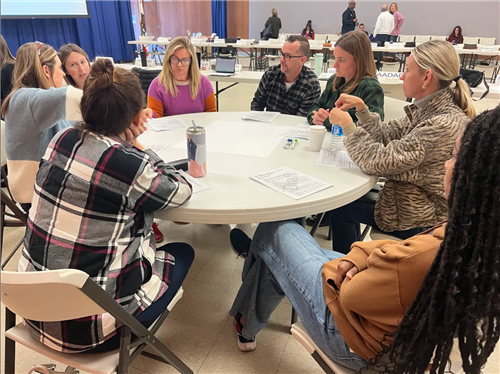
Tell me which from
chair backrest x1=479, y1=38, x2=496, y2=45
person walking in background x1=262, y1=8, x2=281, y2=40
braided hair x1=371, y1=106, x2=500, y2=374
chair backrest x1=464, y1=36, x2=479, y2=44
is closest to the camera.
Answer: braided hair x1=371, y1=106, x2=500, y2=374

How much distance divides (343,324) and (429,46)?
1.16 m

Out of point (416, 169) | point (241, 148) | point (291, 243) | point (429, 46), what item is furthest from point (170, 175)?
point (429, 46)

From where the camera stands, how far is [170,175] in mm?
1098

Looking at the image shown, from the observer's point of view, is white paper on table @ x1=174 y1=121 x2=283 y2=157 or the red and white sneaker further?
the red and white sneaker

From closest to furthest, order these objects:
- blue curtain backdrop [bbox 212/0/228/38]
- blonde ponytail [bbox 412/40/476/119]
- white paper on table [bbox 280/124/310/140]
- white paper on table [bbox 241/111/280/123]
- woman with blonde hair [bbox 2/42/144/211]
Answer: blonde ponytail [bbox 412/40/476/119] < woman with blonde hair [bbox 2/42/144/211] < white paper on table [bbox 280/124/310/140] < white paper on table [bbox 241/111/280/123] < blue curtain backdrop [bbox 212/0/228/38]

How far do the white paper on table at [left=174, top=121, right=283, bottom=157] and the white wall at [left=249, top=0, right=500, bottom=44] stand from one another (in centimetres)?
1048

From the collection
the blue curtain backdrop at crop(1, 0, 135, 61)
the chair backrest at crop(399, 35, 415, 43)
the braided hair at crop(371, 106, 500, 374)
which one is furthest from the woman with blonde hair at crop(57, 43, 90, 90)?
the chair backrest at crop(399, 35, 415, 43)

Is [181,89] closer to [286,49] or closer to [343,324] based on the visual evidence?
[286,49]

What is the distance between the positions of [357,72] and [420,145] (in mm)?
910

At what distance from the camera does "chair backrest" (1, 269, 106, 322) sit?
2.22ft

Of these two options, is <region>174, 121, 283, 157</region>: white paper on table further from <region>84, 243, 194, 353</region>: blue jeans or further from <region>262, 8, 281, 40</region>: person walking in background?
<region>262, 8, 281, 40</region>: person walking in background

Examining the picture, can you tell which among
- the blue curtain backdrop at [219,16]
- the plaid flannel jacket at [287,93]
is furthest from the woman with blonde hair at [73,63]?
the blue curtain backdrop at [219,16]

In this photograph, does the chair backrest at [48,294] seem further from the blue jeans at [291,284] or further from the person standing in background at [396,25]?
the person standing in background at [396,25]

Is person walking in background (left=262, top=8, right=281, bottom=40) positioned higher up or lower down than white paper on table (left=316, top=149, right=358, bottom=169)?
higher up
